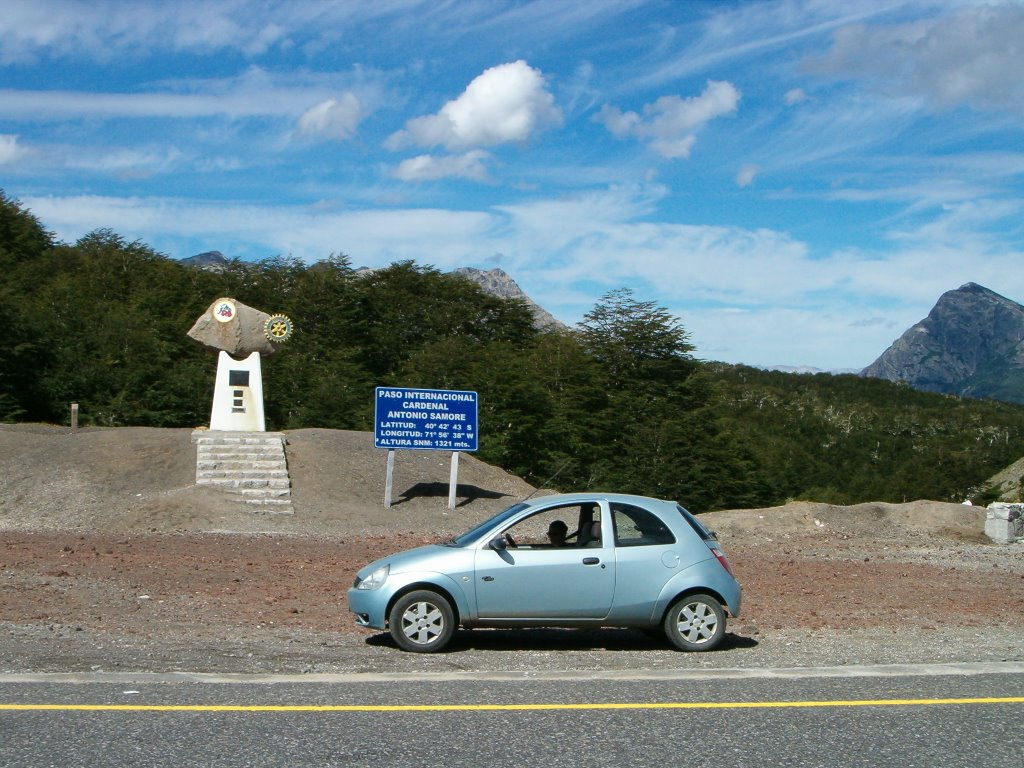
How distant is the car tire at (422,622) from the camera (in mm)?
9156

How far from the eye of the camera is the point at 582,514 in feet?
32.2

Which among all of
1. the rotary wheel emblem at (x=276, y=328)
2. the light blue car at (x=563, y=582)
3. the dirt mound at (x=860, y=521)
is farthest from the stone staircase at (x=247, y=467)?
the light blue car at (x=563, y=582)

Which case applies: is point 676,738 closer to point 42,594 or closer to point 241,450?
point 42,594

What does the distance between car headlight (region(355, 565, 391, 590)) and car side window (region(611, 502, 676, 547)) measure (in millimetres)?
2099

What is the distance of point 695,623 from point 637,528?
3.26 ft

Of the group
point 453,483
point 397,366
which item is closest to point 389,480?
point 453,483

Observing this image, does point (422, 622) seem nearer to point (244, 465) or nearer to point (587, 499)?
point (587, 499)

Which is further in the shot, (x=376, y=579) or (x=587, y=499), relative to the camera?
(x=587, y=499)

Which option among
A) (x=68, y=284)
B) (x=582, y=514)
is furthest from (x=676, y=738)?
(x=68, y=284)

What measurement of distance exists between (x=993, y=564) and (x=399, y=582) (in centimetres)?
1301

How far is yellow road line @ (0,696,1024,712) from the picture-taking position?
677cm

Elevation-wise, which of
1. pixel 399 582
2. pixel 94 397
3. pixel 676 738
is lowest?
pixel 676 738

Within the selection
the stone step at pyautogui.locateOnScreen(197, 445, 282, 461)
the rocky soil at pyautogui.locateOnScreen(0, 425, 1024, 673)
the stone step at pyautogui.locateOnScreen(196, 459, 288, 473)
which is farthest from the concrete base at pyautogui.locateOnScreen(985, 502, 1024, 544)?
the stone step at pyautogui.locateOnScreen(197, 445, 282, 461)

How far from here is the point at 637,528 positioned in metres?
9.66
